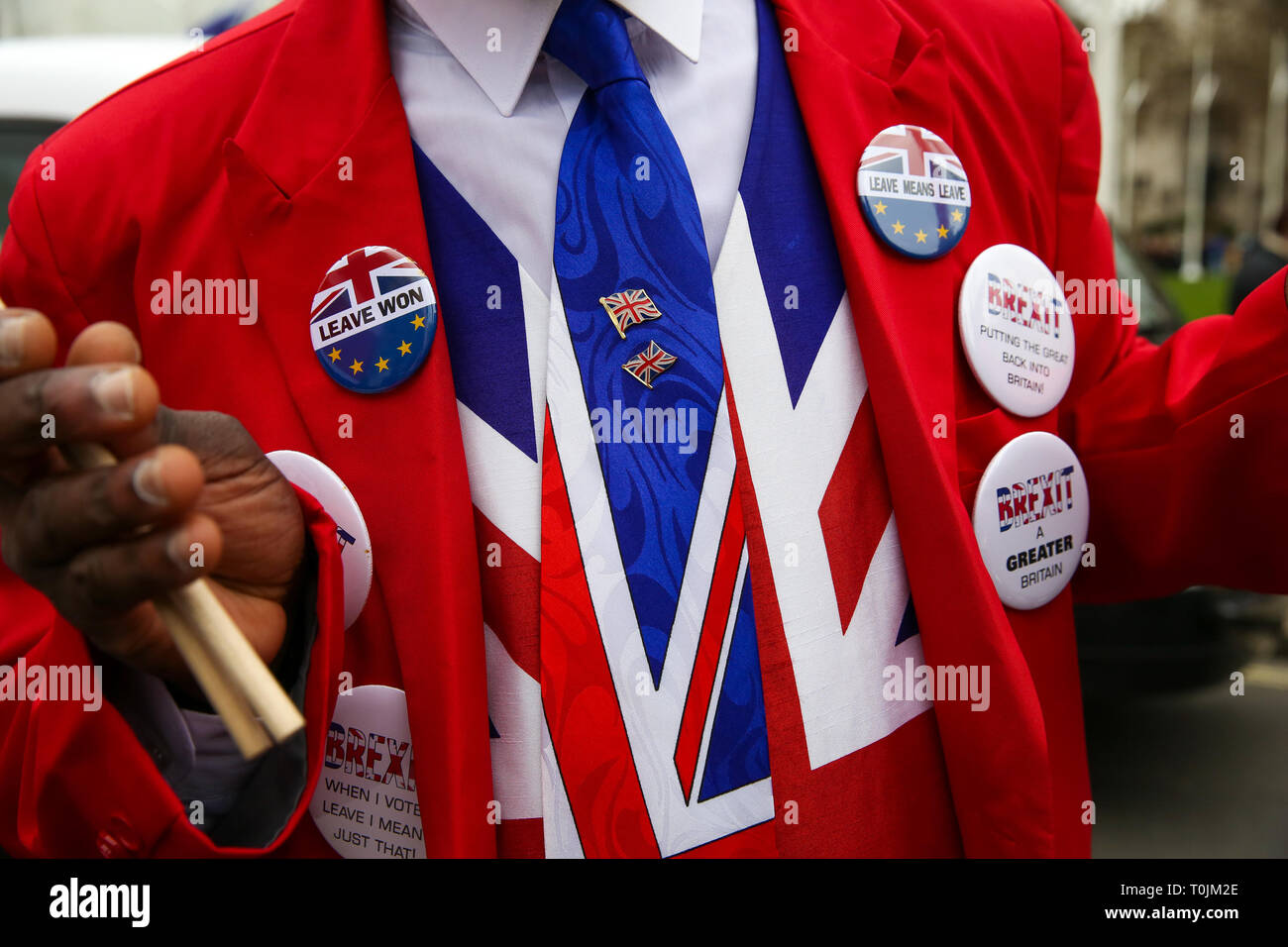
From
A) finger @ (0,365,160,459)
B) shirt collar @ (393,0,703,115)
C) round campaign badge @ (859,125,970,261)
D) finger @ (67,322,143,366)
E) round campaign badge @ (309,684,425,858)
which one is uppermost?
shirt collar @ (393,0,703,115)

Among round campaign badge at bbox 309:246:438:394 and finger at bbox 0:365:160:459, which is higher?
round campaign badge at bbox 309:246:438:394

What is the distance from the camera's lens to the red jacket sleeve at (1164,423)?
1392 millimetres

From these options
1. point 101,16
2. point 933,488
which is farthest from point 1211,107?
point 933,488

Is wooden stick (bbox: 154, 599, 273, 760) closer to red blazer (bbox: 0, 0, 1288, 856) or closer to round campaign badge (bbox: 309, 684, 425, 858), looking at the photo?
red blazer (bbox: 0, 0, 1288, 856)

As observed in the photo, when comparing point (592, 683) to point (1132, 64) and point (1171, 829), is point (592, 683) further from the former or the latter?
point (1132, 64)

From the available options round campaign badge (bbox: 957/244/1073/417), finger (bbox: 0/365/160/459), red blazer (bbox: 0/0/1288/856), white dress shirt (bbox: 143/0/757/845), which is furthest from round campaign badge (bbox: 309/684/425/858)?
round campaign badge (bbox: 957/244/1073/417)

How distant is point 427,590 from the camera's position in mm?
1229

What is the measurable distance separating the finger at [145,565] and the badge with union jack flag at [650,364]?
51cm

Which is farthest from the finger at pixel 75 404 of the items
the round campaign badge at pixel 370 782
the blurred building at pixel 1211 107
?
the blurred building at pixel 1211 107

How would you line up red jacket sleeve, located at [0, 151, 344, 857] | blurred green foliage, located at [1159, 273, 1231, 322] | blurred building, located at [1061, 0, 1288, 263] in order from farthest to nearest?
blurred building, located at [1061, 0, 1288, 263]
blurred green foliage, located at [1159, 273, 1231, 322]
red jacket sleeve, located at [0, 151, 344, 857]

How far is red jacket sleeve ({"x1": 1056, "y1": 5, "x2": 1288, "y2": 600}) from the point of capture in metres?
1.39

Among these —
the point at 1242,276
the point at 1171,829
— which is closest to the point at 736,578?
the point at 1171,829

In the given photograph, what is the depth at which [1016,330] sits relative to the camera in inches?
55.8

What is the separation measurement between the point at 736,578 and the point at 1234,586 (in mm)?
758
